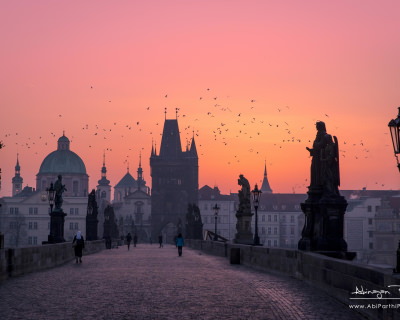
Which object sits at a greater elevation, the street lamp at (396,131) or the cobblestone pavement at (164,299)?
the street lamp at (396,131)

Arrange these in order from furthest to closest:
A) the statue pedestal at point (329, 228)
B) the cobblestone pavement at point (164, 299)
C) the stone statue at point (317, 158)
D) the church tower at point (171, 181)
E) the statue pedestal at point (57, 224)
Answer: the church tower at point (171, 181) → the statue pedestal at point (57, 224) → the stone statue at point (317, 158) → the statue pedestal at point (329, 228) → the cobblestone pavement at point (164, 299)

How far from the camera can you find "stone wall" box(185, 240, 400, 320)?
36.4 ft

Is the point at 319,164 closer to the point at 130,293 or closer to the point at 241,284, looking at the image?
the point at 241,284

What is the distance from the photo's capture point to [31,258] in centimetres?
2519

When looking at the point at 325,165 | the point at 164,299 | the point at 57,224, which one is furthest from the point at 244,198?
the point at 164,299

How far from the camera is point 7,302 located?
1513 centimetres

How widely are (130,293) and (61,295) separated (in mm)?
1504

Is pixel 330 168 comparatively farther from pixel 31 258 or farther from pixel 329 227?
pixel 31 258

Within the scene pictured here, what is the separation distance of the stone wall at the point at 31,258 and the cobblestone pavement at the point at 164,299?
0.45 m

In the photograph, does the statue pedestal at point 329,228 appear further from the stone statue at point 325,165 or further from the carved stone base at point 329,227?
the stone statue at point 325,165

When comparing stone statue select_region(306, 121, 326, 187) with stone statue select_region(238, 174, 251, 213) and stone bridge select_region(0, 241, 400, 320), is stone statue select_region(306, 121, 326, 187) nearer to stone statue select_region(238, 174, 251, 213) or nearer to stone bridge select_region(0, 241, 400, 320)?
stone bridge select_region(0, 241, 400, 320)

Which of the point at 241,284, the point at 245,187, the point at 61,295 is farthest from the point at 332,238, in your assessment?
the point at 245,187

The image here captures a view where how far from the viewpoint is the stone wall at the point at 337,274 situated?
1109 cm

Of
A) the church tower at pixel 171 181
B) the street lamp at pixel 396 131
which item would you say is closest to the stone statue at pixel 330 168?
the street lamp at pixel 396 131
